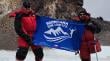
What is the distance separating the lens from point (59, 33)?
910cm

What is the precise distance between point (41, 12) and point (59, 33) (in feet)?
25.5

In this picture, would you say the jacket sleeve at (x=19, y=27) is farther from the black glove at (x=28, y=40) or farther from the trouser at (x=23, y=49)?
the trouser at (x=23, y=49)

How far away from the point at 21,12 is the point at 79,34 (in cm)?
122

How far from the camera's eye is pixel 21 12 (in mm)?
8961

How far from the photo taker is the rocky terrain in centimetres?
1407

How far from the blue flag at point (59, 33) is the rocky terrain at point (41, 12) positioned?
13.7 feet

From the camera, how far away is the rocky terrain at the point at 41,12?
554 inches

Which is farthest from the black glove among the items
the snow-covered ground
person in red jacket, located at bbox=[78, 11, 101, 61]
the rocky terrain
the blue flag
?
the rocky terrain

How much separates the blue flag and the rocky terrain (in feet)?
13.7

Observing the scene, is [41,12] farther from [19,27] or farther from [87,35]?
[87,35]

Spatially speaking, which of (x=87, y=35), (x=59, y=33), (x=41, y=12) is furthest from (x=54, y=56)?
(x=41, y=12)

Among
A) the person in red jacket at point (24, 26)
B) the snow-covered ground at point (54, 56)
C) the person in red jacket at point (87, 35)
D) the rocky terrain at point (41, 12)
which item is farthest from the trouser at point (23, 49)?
the rocky terrain at point (41, 12)

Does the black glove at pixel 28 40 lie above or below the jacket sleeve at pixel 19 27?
below

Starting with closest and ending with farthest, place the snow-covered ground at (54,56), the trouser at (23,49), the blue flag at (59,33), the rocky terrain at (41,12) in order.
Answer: the blue flag at (59,33) < the trouser at (23,49) < the snow-covered ground at (54,56) < the rocky terrain at (41,12)
